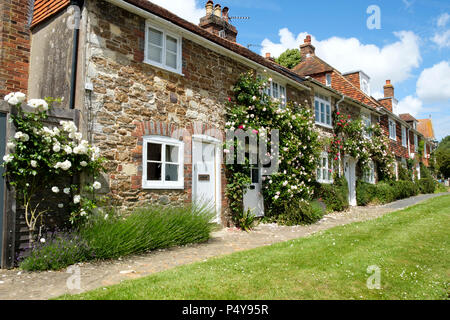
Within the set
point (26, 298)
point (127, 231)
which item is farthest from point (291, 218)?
point (26, 298)

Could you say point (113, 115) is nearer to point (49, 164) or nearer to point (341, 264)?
point (49, 164)

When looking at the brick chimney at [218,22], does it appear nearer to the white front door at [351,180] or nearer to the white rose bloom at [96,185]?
Answer: the white front door at [351,180]

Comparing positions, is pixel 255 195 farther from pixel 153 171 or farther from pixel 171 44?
pixel 171 44

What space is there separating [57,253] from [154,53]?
4865mm

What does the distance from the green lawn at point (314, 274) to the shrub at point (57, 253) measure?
1.61 m

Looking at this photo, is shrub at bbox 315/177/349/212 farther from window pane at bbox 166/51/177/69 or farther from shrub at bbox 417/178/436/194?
shrub at bbox 417/178/436/194

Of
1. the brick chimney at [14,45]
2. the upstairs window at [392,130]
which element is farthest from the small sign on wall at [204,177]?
the upstairs window at [392,130]

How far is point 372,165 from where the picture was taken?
1872 cm

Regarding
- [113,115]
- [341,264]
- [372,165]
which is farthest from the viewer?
[372,165]

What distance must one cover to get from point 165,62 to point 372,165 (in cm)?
1481

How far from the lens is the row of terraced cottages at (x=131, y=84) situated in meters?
6.55

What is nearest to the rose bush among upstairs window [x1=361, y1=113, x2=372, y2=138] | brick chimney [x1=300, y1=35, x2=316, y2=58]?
upstairs window [x1=361, y1=113, x2=372, y2=138]
